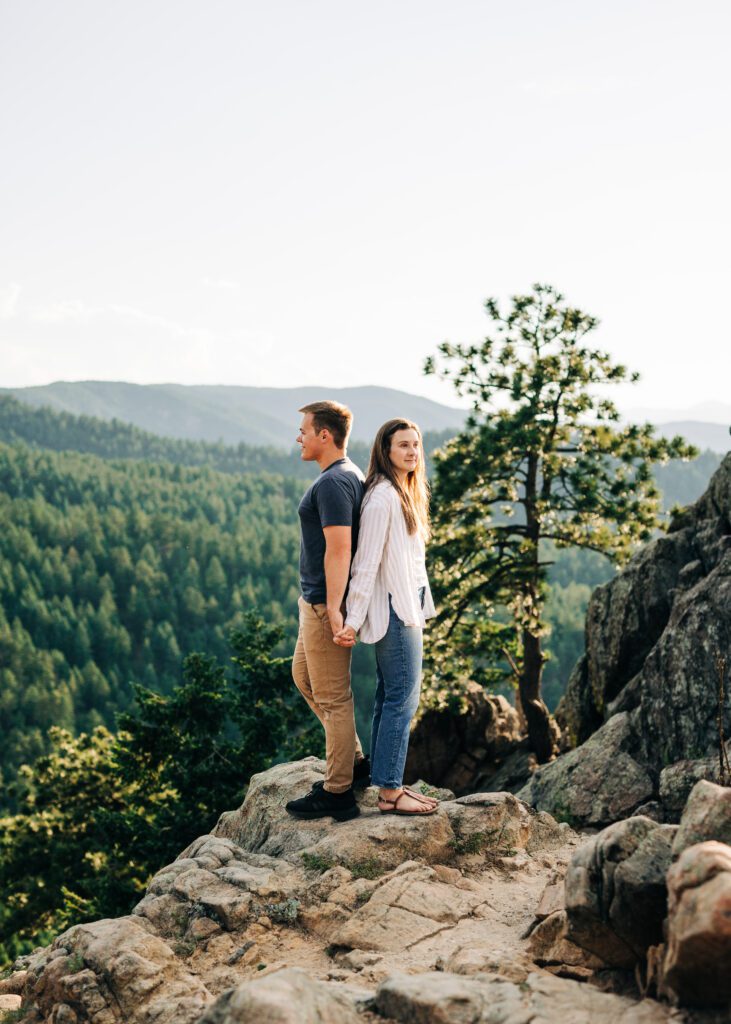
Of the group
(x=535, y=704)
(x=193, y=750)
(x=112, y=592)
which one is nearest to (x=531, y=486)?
(x=535, y=704)

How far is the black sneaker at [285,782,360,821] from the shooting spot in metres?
7.38

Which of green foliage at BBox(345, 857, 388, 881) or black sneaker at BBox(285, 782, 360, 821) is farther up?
black sneaker at BBox(285, 782, 360, 821)

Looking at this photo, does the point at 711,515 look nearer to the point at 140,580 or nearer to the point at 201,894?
the point at 201,894

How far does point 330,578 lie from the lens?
6469 mm

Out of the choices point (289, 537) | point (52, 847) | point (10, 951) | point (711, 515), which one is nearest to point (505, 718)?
point (711, 515)

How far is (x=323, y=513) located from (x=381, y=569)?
671 mm

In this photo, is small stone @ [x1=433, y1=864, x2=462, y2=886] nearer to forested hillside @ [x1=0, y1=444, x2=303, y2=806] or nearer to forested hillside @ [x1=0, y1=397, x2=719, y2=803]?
forested hillside @ [x1=0, y1=444, x2=303, y2=806]

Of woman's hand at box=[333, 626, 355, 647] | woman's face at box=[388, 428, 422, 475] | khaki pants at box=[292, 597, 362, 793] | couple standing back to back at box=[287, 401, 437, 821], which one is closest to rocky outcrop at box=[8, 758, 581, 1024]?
khaki pants at box=[292, 597, 362, 793]

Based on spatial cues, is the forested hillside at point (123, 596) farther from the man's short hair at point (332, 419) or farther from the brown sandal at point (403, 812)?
the man's short hair at point (332, 419)

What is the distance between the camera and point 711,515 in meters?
12.7

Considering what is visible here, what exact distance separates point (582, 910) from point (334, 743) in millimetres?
2829

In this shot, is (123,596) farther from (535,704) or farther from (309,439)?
(309,439)

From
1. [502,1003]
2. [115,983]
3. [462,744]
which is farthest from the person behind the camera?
[462,744]

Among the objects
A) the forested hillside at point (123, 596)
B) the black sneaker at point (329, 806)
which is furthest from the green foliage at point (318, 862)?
the forested hillside at point (123, 596)
